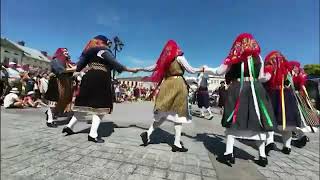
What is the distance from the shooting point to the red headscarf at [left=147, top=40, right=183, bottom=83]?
5336 millimetres

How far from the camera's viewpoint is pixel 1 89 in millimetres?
11055

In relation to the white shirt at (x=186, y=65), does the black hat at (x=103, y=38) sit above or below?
above

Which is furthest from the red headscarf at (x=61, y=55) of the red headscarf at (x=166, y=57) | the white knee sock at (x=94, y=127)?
the red headscarf at (x=166, y=57)

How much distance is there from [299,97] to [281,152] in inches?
48.4

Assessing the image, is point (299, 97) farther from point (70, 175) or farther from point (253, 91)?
point (70, 175)

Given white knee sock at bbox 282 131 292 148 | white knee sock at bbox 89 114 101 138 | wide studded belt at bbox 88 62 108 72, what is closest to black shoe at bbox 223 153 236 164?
white knee sock at bbox 282 131 292 148

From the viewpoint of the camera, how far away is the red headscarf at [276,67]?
5.67m

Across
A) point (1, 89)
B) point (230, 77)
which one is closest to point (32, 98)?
point (1, 89)

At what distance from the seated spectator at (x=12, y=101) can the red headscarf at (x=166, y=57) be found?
22.3ft

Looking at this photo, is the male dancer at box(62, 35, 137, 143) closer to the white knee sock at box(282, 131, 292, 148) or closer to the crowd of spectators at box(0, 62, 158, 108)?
the white knee sock at box(282, 131, 292, 148)

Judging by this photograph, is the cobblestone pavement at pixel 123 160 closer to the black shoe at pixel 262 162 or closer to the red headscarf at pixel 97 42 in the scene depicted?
the black shoe at pixel 262 162

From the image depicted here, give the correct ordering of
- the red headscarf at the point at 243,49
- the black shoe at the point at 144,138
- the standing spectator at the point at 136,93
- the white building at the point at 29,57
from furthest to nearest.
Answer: the white building at the point at 29,57, the standing spectator at the point at 136,93, the black shoe at the point at 144,138, the red headscarf at the point at 243,49

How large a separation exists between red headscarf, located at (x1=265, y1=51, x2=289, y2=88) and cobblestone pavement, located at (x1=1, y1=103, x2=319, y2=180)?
132 centimetres

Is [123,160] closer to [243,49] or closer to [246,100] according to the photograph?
[246,100]
